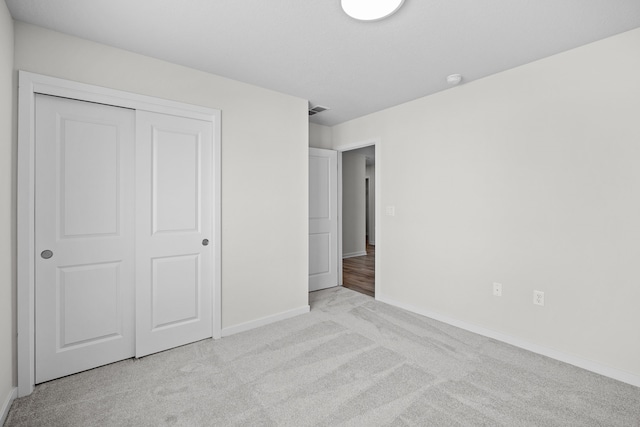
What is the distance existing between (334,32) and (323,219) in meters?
2.68

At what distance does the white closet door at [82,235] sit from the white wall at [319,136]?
246cm

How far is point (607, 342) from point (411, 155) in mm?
2285

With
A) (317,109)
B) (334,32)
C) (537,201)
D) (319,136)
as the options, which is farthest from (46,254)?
(537,201)

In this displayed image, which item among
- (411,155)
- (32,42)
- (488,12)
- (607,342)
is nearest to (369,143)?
(411,155)

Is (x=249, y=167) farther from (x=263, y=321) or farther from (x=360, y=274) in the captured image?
(x=360, y=274)

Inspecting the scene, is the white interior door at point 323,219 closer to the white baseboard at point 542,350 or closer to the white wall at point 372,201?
the white baseboard at point 542,350

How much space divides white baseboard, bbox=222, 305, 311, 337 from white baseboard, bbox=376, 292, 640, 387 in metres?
1.27

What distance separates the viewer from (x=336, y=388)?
201 centimetres

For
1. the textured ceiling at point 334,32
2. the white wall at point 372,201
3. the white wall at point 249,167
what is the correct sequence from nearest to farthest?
the textured ceiling at point 334,32
the white wall at point 249,167
the white wall at point 372,201

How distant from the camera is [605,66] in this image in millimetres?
2160

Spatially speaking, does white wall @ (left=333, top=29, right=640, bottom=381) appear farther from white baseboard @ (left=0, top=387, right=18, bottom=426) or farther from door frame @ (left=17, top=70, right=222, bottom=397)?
white baseboard @ (left=0, top=387, right=18, bottom=426)

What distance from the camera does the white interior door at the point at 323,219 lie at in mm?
4270

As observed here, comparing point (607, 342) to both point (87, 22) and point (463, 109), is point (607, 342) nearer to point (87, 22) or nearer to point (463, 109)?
point (463, 109)

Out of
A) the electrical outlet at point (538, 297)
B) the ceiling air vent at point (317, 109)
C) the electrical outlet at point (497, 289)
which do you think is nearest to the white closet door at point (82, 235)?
the ceiling air vent at point (317, 109)
